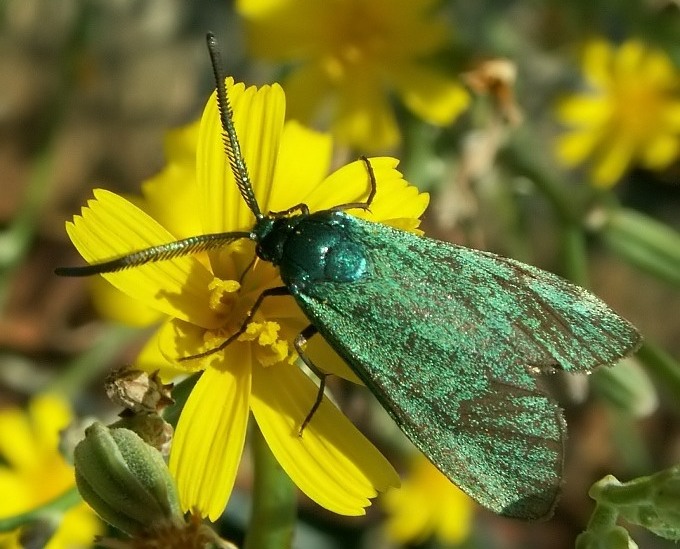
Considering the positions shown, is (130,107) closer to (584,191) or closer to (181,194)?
(584,191)

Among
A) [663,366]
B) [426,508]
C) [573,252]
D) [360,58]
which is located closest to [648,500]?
[663,366]

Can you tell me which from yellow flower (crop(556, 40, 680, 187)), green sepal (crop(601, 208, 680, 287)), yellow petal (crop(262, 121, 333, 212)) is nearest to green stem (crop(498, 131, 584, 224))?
green sepal (crop(601, 208, 680, 287))

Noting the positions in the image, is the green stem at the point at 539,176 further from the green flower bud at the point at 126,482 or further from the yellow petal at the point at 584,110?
the green flower bud at the point at 126,482

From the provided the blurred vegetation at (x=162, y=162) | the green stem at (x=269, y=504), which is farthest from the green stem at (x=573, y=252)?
the green stem at (x=269, y=504)

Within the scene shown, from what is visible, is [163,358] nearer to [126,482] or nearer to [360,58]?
[126,482]

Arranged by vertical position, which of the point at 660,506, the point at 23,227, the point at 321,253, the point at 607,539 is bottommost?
the point at 23,227

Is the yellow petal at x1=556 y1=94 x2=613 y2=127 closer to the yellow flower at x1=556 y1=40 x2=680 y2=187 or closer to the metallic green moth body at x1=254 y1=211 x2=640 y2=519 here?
the yellow flower at x1=556 y1=40 x2=680 y2=187

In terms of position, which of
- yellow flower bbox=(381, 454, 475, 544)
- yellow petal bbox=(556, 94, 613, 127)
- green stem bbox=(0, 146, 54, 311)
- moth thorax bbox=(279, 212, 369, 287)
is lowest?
yellow flower bbox=(381, 454, 475, 544)
